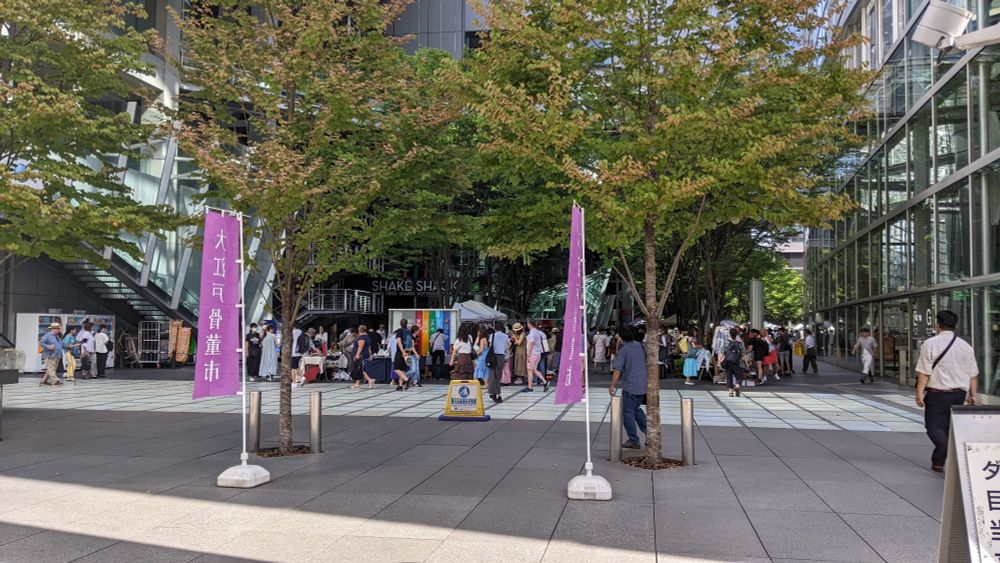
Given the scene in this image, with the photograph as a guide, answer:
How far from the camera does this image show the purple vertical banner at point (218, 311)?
25.7ft

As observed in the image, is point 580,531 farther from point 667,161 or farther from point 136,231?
point 136,231

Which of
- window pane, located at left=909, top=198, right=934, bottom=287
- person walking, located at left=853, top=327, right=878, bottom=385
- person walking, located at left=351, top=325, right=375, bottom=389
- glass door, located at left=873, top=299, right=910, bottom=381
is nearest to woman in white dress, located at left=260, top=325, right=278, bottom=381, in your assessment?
person walking, located at left=351, top=325, right=375, bottom=389

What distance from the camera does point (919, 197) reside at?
2062cm

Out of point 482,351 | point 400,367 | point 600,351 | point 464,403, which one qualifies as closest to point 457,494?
point 464,403

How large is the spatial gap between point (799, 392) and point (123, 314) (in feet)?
83.3

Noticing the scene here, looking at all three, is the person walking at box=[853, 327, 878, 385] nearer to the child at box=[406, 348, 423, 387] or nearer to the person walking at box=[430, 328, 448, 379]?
the person walking at box=[430, 328, 448, 379]

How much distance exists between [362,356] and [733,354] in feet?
30.4

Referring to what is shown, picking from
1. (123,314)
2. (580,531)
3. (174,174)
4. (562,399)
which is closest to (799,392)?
(562,399)

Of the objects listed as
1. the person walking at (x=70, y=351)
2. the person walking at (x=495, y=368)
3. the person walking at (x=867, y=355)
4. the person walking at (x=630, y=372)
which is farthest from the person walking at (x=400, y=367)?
the person walking at (x=867, y=355)

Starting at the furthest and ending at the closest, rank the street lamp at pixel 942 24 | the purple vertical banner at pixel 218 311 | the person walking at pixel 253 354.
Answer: the person walking at pixel 253 354
the street lamp at pixel 942 24
the purple vertical banner at pixel 218 311

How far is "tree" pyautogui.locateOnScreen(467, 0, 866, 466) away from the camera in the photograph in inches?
330

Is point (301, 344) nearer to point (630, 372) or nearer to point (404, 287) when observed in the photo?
point (630, 372)

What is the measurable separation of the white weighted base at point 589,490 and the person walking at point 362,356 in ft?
41.6

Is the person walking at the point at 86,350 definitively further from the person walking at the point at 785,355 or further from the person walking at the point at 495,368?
the person walking at the point at 785,355
